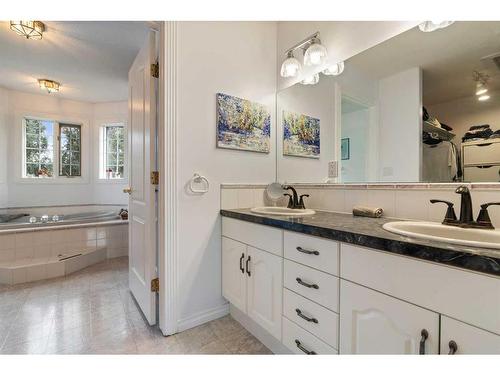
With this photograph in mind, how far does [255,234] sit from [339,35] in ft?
4.79

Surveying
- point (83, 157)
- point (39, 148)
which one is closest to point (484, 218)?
point (83, 157)

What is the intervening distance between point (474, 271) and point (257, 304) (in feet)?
3.46

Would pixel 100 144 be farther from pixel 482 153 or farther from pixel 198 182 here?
pixel 482 153

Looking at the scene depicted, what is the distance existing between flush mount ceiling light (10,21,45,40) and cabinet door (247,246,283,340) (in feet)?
8.80

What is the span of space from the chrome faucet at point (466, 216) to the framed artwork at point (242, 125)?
1.29m

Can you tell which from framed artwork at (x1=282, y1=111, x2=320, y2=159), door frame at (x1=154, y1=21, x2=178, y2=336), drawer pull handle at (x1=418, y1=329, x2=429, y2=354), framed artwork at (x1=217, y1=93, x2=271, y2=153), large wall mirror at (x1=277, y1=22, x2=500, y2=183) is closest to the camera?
drawer pull handle at (x1=418, y1=329, x2=429, y2=354)

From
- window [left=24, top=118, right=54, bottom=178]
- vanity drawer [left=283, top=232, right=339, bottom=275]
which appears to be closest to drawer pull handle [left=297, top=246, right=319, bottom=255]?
vanity drawer [left=283, top=232, right=339, bottom=275]

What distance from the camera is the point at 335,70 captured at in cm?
167

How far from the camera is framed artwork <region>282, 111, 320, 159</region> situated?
1927 millimetres

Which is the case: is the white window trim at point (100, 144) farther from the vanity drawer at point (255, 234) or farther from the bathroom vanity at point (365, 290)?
the bathroom vanity at point (365, 290)

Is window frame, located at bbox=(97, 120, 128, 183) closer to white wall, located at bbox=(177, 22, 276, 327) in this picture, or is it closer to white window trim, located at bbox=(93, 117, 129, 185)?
white window trim, located at bbox=(93, 117, 129, 185)

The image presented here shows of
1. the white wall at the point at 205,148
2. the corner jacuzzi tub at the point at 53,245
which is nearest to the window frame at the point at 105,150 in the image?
the corner jacuzzi tub at the point at 53,245

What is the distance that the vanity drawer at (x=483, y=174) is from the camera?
3.36 feet
